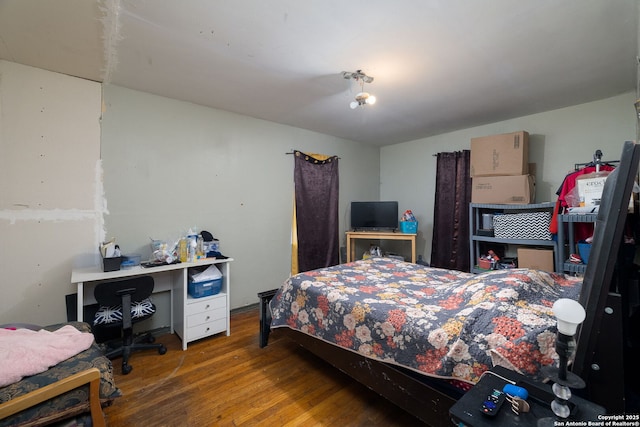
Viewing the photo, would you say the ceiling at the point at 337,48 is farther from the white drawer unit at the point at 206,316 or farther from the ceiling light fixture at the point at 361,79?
the white drawer unit at the point at 206,316

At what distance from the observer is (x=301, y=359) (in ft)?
7.38

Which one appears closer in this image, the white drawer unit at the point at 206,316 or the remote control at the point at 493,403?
the remote control at the point at 493,403

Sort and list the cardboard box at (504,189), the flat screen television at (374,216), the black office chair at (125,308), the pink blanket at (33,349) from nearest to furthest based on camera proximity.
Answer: the pink blanket at (33,349)
the black office chair at (125,308)
the cardboard box at (504,189)
the flat screen television at (374,216)

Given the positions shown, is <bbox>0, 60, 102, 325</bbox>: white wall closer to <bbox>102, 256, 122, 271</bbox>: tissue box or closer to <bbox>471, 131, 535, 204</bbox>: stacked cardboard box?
<bbox>102, 256, 122, 271</bbox>: tissue box

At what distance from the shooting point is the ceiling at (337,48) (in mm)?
1509

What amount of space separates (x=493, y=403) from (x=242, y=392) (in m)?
1.62

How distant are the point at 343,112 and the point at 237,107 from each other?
1.21m

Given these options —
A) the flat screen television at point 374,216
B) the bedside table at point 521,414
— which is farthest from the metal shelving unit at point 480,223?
the bedside table at point 521,414

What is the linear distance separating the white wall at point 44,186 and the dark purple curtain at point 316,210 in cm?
224

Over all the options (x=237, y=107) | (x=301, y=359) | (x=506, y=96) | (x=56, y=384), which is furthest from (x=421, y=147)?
(x=56, y=384)

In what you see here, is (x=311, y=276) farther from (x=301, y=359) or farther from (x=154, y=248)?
(x=154, y=248)

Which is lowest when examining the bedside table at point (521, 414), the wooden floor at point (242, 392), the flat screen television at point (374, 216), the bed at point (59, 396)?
the wooden floor at point (242, 392)

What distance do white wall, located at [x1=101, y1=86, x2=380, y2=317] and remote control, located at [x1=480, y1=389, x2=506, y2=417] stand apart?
286cm

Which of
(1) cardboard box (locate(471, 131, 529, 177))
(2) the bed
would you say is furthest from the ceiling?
(2) the bed
